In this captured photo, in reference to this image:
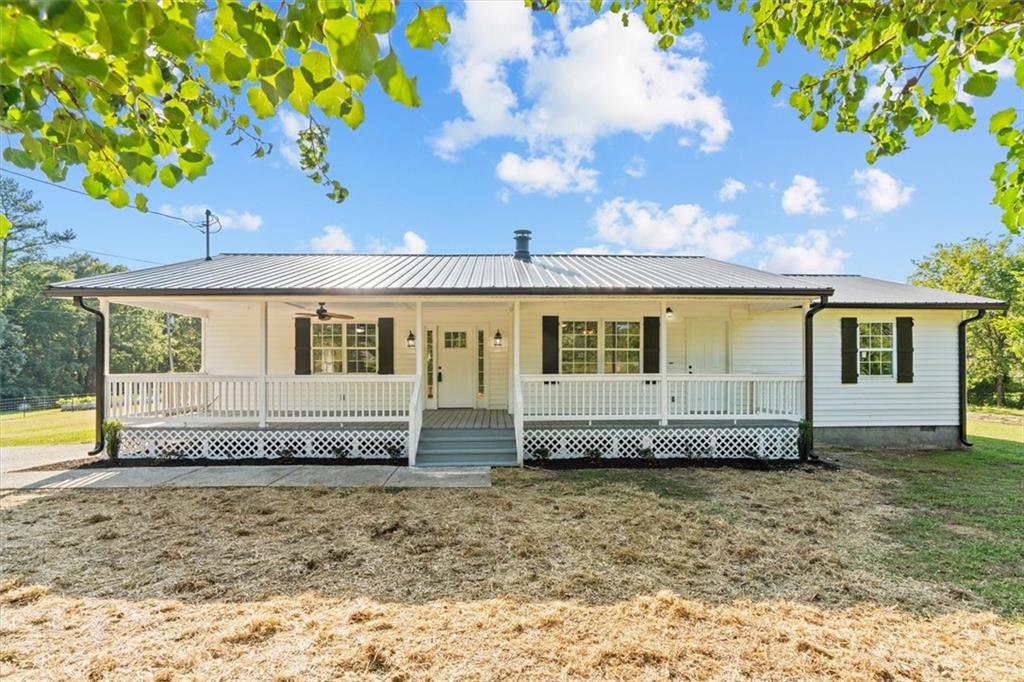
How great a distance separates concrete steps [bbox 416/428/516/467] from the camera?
827cm

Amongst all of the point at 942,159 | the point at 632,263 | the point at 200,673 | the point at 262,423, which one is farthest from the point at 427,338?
the point at 942,159

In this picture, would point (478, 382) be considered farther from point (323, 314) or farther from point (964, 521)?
point (964, 521)

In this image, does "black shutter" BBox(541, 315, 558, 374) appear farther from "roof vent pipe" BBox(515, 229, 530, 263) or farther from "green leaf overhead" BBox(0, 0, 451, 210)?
"green leaf overhead" BBox(0, 0, 451, 210)

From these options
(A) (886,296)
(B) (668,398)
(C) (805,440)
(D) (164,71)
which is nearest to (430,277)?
(B) (668,398)

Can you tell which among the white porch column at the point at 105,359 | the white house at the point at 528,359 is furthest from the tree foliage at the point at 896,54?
the white porch column at the point at 105,359

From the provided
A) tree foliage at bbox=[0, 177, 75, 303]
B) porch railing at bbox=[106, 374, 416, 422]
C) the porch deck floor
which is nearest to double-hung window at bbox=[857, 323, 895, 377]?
the porch deck floor

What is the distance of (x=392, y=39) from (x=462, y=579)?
Result: 13.2 ft

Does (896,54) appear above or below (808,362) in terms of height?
above

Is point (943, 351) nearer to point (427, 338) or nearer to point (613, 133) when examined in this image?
point (613, 133)

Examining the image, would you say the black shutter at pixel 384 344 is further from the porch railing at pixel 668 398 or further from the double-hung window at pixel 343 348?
the porch railing at pixel 668 398

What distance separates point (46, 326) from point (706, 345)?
1787 inches

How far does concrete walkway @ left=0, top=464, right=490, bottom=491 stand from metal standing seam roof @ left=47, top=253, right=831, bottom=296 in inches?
121

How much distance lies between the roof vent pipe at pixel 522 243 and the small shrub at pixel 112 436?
9.17 metres

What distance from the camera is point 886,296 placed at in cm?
1079
